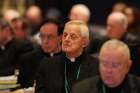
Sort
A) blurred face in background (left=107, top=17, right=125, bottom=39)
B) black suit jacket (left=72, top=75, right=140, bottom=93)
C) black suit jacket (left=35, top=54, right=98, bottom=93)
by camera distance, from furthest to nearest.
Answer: blurred face in background (left=107, top=17, right=125, bottom=39)
black suit jacket (left=35, top=54, right=98, bottom=93)
black suit jacket (left=72, top=75, right=140, bottom=93)

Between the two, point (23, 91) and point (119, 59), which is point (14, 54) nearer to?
point (23, 91)

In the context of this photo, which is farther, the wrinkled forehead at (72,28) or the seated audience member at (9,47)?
the seated audience member at (9,47)

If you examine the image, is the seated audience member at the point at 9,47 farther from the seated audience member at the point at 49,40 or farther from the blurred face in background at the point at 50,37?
the blurred face in background at the point at 50,37

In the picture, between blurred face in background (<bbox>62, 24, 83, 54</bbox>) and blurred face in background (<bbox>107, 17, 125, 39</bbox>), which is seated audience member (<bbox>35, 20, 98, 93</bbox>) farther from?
blurred face in background (<bbox>107, 17, 125, 39</bbox>)

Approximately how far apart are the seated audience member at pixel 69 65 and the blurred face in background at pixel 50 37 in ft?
2.53

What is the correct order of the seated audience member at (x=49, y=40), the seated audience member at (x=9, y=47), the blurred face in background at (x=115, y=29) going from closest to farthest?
the seated audience member at (x=49, y=40), the seated audience member at (x=9, y=47), the blurred face in background at (x=115, y=29)

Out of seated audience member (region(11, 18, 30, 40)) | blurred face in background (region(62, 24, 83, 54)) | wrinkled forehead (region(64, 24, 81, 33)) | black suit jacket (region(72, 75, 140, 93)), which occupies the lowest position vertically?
seated audience member (region(11, 18, 30, 40))

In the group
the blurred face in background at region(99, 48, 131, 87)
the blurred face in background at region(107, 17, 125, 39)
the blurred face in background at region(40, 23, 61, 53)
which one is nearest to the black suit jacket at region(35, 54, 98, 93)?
the blurred face in background at region(40, 23, 61, 53)

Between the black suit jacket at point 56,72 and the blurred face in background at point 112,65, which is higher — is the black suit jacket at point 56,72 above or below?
below

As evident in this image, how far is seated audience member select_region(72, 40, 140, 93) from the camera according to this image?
4.27 meters

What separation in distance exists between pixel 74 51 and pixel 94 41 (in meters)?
2.75

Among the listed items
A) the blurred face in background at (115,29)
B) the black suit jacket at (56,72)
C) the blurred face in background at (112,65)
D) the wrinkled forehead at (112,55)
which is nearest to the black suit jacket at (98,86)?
the blurred face in background at (112,65)

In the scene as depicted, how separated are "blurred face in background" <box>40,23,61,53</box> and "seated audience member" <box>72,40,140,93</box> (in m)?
1.67

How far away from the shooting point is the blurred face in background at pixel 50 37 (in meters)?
6.11
